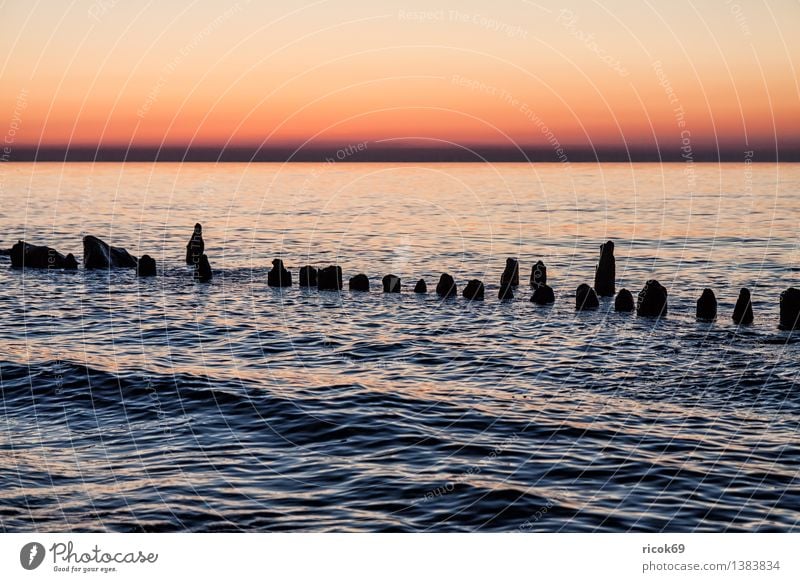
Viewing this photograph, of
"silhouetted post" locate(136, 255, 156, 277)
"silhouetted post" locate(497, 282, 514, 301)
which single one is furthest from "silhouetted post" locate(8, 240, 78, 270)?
"silhouetted post" locate(497, 282, 514, 301)

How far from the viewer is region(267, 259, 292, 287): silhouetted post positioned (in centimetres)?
5022

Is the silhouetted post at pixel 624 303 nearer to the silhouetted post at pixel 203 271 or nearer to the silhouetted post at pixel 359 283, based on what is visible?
the silhouetted post at pixel 359 283

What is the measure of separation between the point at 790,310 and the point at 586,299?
960cm

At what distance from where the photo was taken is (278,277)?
165 ft

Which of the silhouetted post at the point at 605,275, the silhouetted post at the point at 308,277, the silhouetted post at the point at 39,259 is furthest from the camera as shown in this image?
the silhouetted post at the point at 39,259

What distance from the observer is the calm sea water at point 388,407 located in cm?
1802

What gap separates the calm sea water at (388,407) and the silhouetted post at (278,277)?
1.85 metres

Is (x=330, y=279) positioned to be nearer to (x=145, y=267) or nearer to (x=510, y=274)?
(x=510, y=274)

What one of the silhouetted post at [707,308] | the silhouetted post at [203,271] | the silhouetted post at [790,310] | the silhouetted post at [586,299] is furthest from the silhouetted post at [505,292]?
the silhouetted post at [203,271]

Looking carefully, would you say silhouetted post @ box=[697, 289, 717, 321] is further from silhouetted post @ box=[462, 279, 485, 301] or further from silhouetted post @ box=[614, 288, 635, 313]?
silhouetted post @ box=[462, 279, 485, 301]

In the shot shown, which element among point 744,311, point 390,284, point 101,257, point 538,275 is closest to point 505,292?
point 538,275
